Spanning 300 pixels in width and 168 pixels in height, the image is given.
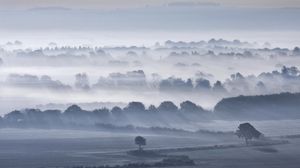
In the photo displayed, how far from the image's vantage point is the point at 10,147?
15838 cm

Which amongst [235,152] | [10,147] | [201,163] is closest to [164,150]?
[235,152]

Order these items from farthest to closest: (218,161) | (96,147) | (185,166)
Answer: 1. (96,147)
2. (218,161)
3. (185,166)

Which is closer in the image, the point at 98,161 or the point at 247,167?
the point at 247,167

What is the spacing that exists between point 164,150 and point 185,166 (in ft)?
78.6

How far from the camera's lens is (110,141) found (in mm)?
166500

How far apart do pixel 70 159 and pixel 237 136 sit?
3785cm

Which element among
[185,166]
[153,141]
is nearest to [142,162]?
[185,166]

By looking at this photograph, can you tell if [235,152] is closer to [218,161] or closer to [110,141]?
[218,161]

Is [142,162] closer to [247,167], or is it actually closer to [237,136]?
[247,167]

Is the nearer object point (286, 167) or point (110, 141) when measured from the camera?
point (286, 167)

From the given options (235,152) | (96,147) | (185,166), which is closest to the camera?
(185,166)

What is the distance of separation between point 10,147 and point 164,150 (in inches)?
1139

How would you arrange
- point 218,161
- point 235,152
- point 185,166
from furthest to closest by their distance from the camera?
point 235,152 → point 218,161 → point 185,166

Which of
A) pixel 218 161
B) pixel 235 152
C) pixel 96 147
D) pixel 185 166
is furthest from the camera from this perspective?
pixel 96 147
